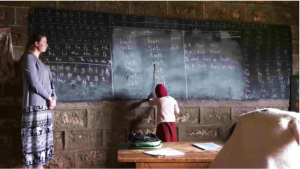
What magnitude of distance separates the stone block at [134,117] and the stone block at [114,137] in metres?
0.09

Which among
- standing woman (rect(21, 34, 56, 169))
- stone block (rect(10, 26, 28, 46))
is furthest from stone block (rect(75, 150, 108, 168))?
stone block (rect(10, 26, 28, 46))

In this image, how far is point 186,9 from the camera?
13.3 feet

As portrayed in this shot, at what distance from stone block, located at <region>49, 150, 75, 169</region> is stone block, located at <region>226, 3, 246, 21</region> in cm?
296

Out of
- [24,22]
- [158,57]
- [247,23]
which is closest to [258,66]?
[247,23]

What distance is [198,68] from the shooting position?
4031mm

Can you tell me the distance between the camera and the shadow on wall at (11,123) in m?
3.31

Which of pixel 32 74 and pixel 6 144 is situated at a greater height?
pixel 32 74

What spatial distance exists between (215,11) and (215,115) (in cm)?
152

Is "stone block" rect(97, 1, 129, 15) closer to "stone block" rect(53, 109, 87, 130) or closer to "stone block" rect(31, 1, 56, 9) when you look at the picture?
"stone block" rect(31, 1, 56, 9)

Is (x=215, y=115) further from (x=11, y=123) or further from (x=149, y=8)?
(x=11, y=123)

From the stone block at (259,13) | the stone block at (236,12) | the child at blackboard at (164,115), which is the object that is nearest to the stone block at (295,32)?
the stone block at (259,13)

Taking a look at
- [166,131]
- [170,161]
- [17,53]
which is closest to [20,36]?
[17,53]

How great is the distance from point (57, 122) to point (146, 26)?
1.72 m

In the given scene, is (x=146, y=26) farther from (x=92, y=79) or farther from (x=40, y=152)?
(x=40, y=152)
